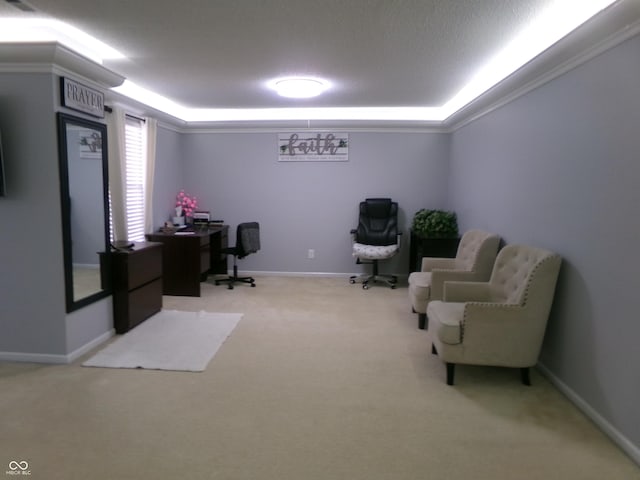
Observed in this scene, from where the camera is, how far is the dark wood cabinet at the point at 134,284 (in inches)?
147

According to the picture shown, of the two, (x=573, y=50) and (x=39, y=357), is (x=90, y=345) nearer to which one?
(x=39, y=357)

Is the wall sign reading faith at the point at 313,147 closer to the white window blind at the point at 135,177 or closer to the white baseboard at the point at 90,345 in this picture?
the white window blind at the point at 135,177

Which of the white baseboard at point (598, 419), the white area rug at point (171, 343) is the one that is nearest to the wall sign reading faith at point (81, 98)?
the white area rug at point (171, 343)

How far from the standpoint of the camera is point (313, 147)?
622cm

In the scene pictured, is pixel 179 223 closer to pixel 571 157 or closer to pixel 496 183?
pixel 496 183

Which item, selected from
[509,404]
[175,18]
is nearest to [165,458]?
[509,404]

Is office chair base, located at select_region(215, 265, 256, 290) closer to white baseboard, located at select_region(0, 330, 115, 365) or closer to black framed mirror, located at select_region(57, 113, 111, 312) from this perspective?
black framed mirror, located at select_region(57, 113, 111, 312)

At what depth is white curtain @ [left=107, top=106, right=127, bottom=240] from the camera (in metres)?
4.20

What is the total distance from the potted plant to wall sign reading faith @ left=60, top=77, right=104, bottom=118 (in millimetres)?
3869

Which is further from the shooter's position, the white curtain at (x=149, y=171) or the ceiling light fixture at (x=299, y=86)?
the white curtain at (x=149, y=171)

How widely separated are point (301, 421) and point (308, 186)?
4311 mm

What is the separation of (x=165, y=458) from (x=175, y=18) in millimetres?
2679

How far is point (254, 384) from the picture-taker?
288 cm

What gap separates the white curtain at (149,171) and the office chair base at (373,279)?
9.68 feet
